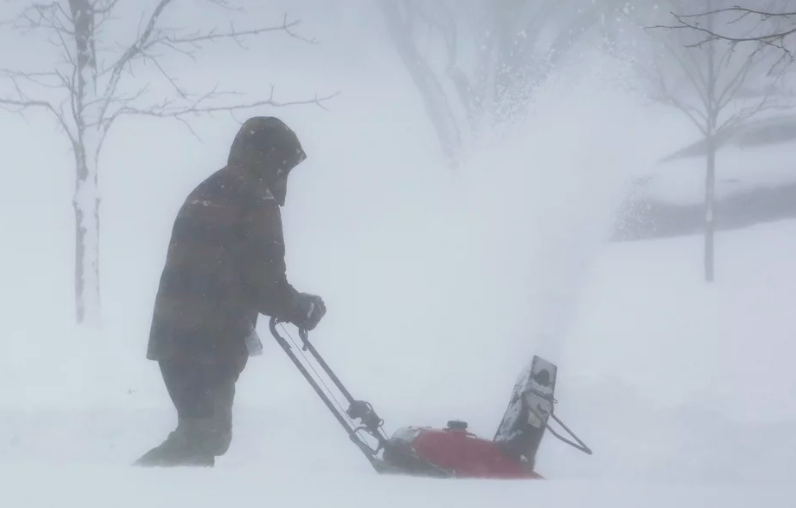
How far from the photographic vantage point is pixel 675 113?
10391mm

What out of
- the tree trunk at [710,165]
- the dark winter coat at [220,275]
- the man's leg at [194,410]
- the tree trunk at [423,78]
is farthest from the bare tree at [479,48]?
the man's leg at [194,410]

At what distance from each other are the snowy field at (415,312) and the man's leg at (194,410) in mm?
284

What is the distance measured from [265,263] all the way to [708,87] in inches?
286

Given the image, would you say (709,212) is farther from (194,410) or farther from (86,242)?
(194,410)

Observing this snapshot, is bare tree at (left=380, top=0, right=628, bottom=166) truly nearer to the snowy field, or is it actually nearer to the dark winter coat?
the snowy field

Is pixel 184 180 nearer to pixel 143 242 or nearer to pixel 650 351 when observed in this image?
pixel 143 242

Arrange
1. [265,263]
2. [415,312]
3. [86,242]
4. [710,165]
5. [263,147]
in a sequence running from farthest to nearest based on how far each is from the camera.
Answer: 1. [710,165]
2. [415,312]
3. [86,242]
4. [263,147]
5. [265,263]

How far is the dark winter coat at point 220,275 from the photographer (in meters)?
2.76

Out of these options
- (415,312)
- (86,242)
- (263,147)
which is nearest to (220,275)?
(263,147)

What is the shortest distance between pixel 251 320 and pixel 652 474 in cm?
291

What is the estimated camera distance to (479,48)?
1152cm

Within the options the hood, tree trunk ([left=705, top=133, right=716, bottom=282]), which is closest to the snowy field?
tree trunk ([left=705, top=133, right=716, bottom=282])

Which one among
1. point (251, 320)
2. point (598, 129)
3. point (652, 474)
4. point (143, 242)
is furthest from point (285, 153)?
point (598, 129)

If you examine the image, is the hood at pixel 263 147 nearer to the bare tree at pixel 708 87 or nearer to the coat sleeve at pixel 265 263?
the coat sleeve at pixel 265 263
